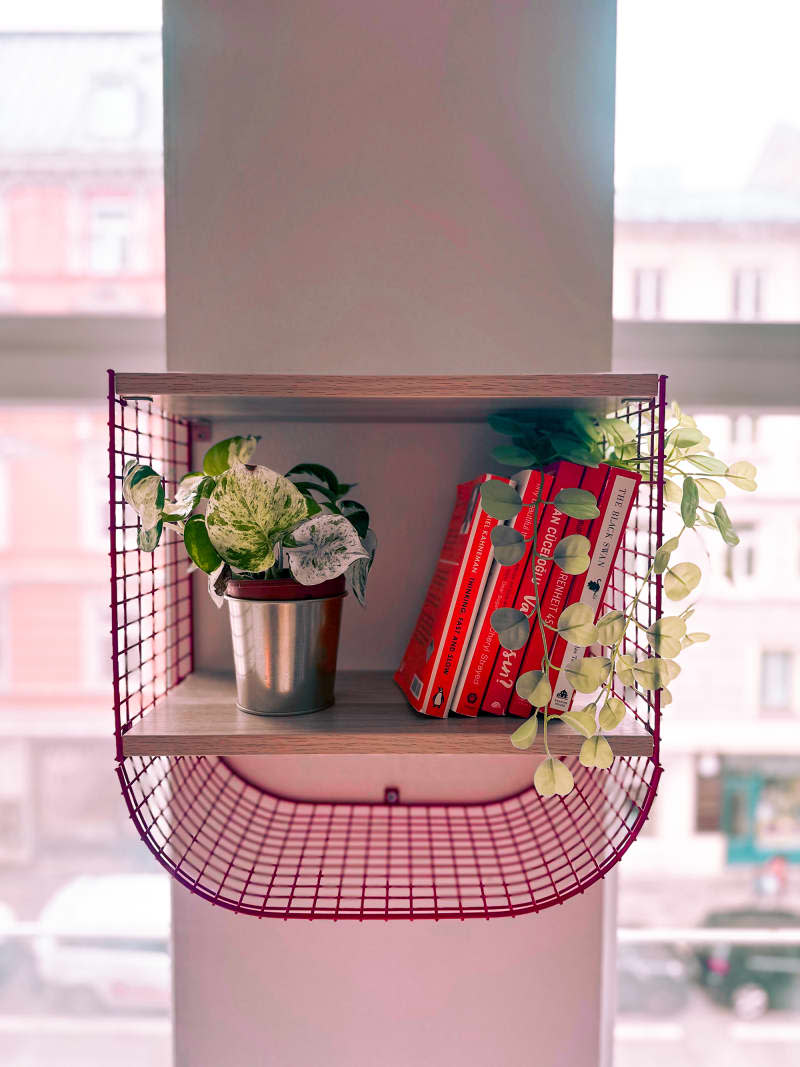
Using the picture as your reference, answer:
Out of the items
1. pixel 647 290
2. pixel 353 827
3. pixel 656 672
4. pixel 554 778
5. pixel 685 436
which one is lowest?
pixel 353 827

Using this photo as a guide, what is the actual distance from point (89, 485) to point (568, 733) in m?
0.92

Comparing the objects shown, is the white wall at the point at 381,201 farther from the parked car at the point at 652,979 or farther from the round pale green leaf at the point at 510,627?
the parked car at the point at 652,979

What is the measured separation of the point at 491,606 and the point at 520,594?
0.03 metres

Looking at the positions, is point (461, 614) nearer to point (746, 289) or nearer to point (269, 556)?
point (269, 556)

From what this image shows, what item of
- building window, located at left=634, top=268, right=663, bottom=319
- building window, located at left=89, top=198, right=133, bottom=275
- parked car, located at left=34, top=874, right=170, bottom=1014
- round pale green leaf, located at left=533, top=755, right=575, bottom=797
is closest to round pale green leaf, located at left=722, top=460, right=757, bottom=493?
round pale green leaf, located at left=533, top=755, right=575, bottom=797

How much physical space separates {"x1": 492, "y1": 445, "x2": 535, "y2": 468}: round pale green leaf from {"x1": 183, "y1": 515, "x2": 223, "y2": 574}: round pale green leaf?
302 mm

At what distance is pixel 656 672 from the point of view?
65 cm

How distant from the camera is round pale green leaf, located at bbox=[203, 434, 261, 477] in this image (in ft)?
2.38

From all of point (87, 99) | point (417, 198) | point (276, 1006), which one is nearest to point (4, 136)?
point (87, 99)

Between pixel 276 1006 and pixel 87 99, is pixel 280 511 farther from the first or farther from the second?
pixel 87 99

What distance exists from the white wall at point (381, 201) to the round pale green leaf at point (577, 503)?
26cm

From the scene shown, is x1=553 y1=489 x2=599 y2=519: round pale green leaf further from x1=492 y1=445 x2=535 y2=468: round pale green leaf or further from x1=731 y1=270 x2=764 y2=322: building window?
x1=731 y1=270 x2=764 y2=322: building window

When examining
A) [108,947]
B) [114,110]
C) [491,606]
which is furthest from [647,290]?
[108,947]

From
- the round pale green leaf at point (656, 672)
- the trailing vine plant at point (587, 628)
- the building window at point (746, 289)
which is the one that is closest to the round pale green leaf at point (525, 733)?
the trailing vine plant at point (587, 628)
